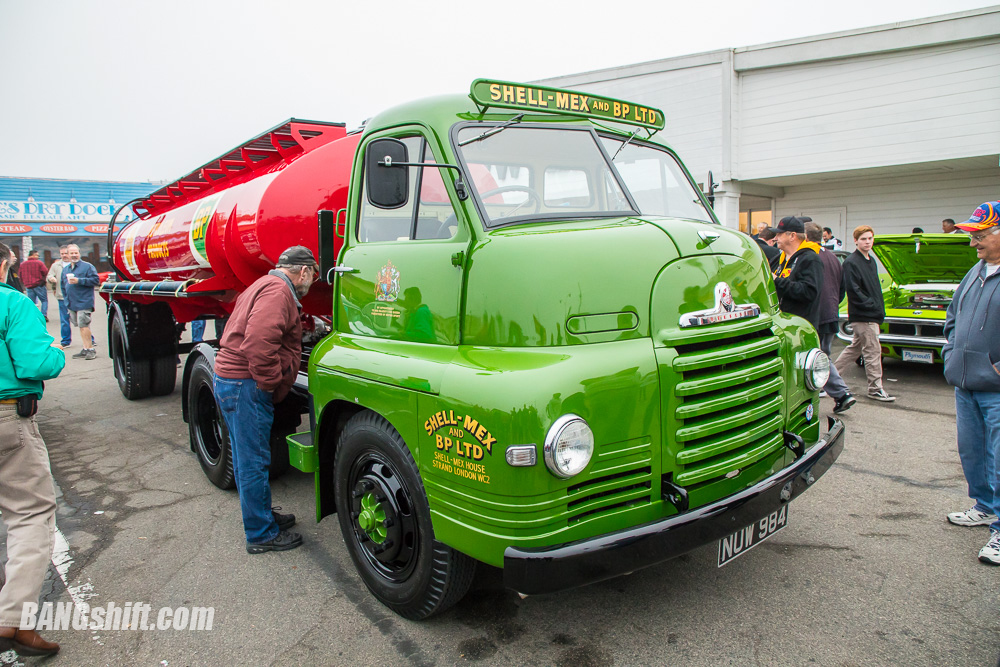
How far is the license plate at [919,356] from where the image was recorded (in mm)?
7902

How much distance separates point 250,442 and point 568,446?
2.45 meters

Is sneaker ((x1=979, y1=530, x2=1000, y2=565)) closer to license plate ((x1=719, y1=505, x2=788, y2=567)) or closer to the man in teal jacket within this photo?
license plate ((x1=719, y1=505, x2=788, y2=567))

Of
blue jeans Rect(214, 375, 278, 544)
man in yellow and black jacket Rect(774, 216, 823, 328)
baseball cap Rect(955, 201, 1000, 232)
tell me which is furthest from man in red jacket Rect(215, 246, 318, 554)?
man in yellow and black jacket Rect(774, 216, 823, 328)

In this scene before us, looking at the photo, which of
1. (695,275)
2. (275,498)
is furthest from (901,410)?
(275,498)

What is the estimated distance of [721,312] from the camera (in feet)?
9.67

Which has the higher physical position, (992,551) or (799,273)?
(799,273)

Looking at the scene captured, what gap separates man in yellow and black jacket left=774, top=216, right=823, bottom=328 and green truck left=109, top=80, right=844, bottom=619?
2.82 meters

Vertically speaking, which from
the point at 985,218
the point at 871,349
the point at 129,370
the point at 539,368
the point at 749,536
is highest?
the point at 985,218

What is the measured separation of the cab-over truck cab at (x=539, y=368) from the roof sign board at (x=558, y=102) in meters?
0.02

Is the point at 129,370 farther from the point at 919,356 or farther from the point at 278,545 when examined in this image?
the point at 919,356

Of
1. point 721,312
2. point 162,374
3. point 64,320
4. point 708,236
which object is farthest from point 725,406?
point 64,320

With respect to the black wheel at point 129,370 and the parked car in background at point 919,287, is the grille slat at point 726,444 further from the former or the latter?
the black wheel at point 129,370

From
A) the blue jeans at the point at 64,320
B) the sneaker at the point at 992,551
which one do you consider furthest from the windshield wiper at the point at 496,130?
the blue jeans at the point at 64,320

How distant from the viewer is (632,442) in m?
2.63
